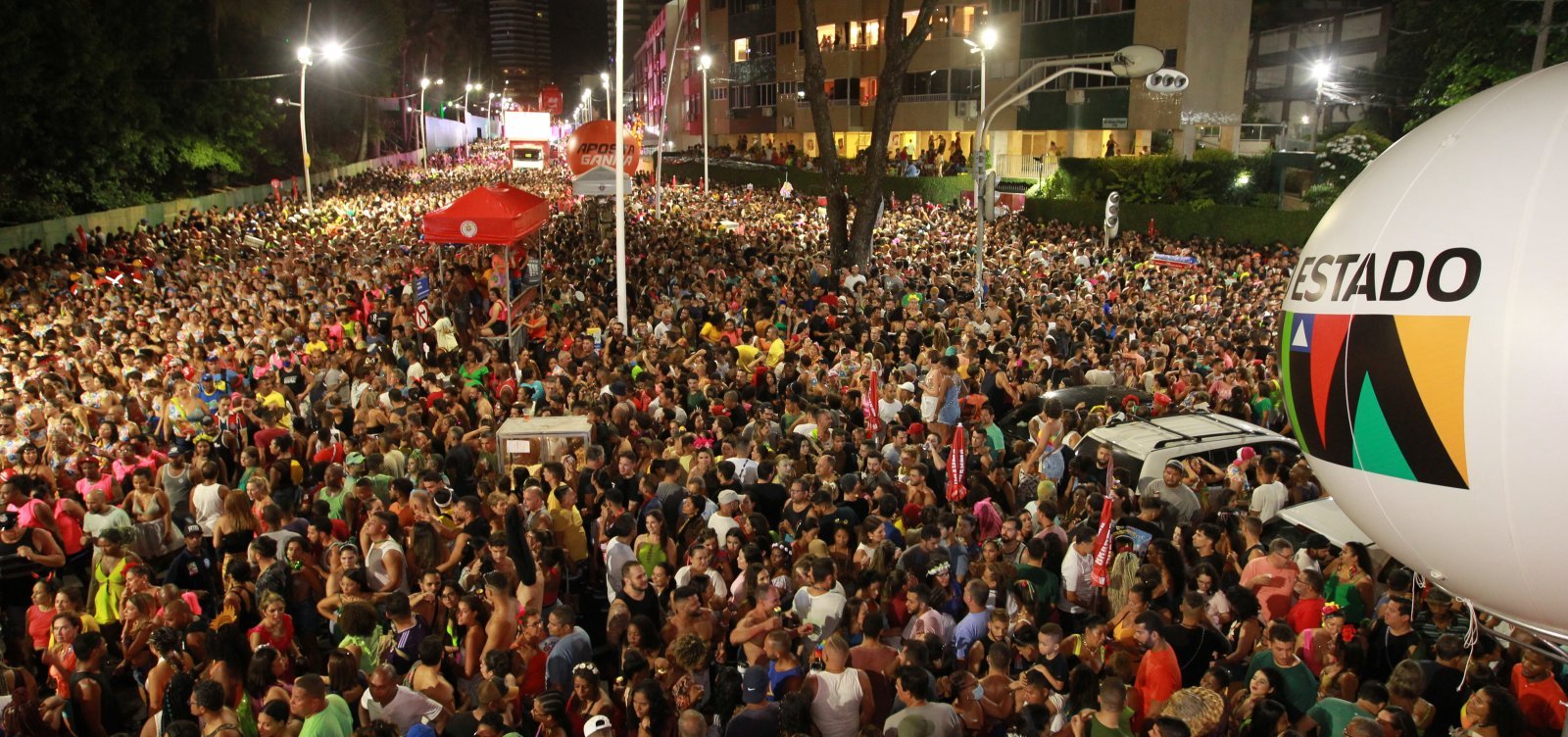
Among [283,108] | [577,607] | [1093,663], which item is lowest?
[577,607]

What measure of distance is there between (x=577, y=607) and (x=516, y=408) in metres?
3.36

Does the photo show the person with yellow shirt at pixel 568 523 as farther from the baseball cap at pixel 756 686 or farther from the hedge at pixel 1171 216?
the hedge at pixel 1171 216

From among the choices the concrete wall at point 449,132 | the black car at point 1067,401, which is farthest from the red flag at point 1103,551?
the concrete wall at point 449,132

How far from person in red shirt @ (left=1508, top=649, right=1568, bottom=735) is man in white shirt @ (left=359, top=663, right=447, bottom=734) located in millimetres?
5109

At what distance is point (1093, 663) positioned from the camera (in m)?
5.87

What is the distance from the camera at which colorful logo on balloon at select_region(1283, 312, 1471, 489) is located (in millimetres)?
3551

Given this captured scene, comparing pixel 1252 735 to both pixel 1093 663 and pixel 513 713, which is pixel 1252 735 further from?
pixel 513 713

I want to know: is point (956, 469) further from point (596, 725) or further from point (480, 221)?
point (480, 221)

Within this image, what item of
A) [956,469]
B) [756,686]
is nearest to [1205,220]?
[956,469]

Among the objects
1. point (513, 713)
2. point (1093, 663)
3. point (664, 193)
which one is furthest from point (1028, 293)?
point (664, 193)

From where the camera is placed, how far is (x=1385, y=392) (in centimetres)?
374

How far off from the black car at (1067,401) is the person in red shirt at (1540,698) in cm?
607

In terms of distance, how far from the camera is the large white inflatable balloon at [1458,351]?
3.34 metres

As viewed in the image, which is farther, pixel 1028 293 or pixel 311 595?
pixel 1028 293
